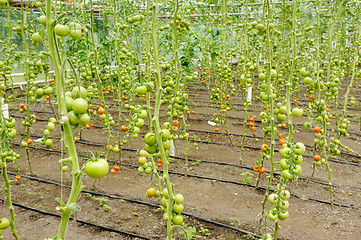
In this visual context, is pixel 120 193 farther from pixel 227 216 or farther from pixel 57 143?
pixel 57 143

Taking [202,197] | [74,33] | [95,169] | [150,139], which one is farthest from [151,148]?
[202,197]

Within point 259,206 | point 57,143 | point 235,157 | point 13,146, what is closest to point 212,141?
point 235,157

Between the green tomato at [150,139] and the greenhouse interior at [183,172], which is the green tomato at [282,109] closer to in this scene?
the greenhouse interior at [183,172]

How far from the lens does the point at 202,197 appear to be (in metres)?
3.38

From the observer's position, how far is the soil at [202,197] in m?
2.80

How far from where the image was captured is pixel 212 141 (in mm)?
5113

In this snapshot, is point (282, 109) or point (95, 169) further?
point (282, 109)

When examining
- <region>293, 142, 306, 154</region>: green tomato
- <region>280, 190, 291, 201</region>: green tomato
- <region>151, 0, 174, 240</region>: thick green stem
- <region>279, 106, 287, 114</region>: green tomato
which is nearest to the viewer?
<region>151, 0, 174, 240</region>: thick green stem

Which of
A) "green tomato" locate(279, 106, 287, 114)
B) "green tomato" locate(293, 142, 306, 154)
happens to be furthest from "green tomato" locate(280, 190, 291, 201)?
"green tomato" locate(279, 106, 287, 114)

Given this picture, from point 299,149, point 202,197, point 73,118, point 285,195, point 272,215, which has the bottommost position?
point 202,197

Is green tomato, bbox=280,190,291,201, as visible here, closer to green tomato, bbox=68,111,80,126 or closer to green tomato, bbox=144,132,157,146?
green tomato, bbox=144,132,157,146

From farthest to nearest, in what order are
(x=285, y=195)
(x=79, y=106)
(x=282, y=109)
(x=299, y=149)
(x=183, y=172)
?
(x=183, y=172) < (x=282, y=109) < (x=285, y=195) < (x=299, y=149) < (x=79, y=106)

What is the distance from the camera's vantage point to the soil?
9.18ft

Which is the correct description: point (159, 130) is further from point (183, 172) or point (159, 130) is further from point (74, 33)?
point (183, 172)
